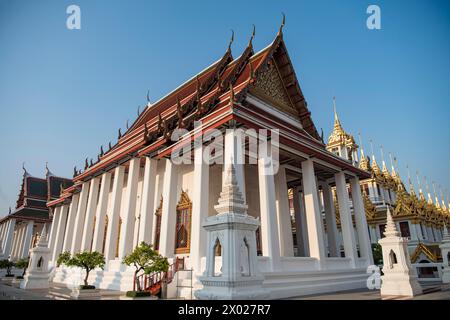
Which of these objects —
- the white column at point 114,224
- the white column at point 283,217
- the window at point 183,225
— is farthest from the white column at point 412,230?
the white column at point 114,224

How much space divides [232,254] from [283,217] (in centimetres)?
669

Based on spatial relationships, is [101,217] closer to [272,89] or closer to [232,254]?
[272,89]

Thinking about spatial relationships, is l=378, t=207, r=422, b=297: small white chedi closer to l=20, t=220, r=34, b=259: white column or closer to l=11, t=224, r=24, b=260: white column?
l=20, t=220, r=34, b=259: white column

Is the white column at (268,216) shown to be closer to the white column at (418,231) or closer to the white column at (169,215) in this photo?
the white column at (169,215)

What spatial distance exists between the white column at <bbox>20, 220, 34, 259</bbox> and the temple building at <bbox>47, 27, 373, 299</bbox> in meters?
11.4

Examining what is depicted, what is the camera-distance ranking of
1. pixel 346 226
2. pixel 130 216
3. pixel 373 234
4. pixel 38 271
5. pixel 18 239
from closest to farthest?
1. pixel 130 216
2. pixel 346 226
3. pixel 38 271
4. pixel 373 234
5. pixel 18 239

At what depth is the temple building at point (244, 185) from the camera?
7.70 meters

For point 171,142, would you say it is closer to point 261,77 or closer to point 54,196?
point 261,77

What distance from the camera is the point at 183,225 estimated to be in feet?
32.9

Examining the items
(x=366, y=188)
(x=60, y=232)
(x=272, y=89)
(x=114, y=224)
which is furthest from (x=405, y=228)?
(x=60, y=232)

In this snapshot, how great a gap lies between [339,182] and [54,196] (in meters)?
22.6

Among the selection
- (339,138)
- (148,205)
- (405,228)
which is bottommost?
(148,205)

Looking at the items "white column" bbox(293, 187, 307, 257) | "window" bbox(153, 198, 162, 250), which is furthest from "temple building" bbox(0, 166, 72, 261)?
"white column" bbox(293, 187, 307, 257)

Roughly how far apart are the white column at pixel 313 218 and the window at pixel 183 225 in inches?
147
